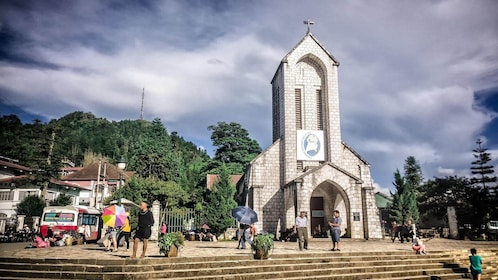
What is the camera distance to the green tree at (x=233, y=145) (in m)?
53.8

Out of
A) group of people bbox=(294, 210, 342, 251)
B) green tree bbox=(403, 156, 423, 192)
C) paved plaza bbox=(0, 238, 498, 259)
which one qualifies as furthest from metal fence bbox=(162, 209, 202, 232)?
green tree bbox=(403, 156, 423, 192)

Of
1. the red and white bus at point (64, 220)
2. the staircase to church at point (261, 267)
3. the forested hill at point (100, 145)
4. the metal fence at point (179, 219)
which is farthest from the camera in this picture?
the forested hill at point (100, 145)

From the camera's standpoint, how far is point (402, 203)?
93.7 ft

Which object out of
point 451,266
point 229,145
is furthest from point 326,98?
point 229,145

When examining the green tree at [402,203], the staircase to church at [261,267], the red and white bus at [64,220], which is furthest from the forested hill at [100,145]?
the green tree at [402,203]

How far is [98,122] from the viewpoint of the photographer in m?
108

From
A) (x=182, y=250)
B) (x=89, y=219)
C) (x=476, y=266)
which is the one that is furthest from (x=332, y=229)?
(x=89, y=219)

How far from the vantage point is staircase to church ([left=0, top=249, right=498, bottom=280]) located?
8859mm

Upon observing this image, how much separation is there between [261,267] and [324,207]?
52.3 ft

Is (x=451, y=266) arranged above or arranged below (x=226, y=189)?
below

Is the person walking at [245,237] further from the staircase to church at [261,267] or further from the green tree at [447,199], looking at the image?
the green tree at [447,199]

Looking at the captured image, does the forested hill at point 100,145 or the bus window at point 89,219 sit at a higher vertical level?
the forested hill at point 100,145

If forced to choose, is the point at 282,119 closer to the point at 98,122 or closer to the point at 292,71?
the point at 292,71

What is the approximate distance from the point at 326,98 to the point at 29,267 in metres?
21.4
